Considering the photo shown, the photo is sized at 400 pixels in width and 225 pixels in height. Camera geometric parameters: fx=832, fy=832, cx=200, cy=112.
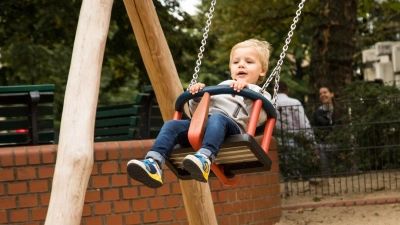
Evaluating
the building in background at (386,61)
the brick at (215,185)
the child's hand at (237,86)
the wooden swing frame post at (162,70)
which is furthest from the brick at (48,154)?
the building in background at (386,61)

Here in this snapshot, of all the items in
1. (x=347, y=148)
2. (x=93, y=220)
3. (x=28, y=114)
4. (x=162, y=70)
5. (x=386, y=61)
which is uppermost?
(x=386, y=61)

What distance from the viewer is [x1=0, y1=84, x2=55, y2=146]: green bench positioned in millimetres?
6980

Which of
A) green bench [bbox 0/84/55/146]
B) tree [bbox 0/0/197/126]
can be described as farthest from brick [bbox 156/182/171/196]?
tree [bbox 0/0/197/126]

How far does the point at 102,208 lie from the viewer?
276 inches

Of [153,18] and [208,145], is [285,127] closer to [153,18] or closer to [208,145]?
[153,18]

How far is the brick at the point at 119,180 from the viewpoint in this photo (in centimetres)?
707

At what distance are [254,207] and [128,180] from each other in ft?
5.53

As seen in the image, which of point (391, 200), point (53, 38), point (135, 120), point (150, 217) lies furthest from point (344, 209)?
point (53, 38)

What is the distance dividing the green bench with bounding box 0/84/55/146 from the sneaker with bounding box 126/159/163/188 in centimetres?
258

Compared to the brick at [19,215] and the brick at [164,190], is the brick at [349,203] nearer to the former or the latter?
the brick at [164,190]

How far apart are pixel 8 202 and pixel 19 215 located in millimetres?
137

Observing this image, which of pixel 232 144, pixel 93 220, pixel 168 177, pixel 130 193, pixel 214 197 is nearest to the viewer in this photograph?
pixel 232 144

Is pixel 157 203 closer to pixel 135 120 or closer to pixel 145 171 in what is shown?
pixel 135 120

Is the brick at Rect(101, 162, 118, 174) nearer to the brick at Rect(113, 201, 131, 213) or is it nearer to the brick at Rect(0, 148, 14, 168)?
the brick at Rect(113, 201, 131, 213)
